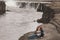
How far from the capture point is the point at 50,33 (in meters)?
14.6

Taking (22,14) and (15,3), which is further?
(15,3)

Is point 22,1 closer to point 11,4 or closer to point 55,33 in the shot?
point 11,4

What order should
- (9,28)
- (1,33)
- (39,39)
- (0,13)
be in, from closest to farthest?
(39,39) → (1,33) → (9,28) → (0,13)

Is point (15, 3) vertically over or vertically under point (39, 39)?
under

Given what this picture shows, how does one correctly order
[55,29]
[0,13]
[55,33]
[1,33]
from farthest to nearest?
[0,13], [1,33], [55,29], [55,33]

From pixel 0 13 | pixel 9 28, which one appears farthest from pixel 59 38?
pixel 0 13

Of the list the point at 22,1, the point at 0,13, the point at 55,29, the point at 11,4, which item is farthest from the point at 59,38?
the point at 11,4

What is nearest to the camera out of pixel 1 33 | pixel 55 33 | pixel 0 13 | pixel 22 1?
pixel 55 33

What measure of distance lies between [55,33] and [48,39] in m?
1.50

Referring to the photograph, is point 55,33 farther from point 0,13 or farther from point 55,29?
point 0,13

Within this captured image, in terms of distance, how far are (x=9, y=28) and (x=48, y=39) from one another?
41.1 feet

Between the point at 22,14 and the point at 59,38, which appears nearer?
the point at 59,38

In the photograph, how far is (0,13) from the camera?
3603cm

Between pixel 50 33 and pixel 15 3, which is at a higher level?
pixel 50 33
